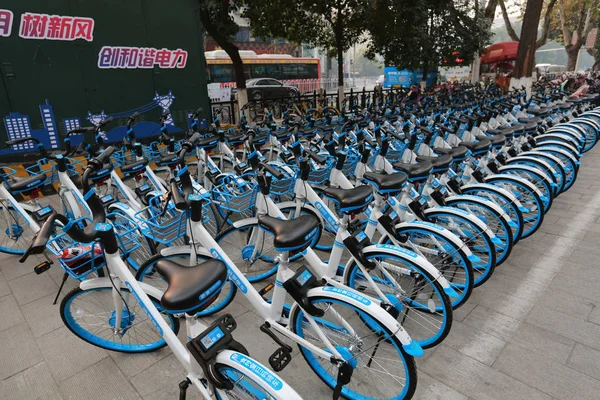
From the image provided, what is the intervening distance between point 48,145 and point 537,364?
7.96 m

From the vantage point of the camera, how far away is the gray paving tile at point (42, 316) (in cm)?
291

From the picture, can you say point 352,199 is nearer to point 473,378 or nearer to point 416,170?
point 416,170

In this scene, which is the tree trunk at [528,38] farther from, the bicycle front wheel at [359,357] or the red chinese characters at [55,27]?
the bicycle front wheel at [359,357]

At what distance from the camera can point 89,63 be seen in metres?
6.99

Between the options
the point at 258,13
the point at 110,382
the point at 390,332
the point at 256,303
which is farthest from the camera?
the point at 258,13

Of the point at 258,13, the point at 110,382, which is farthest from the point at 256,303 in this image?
the point at 258,13

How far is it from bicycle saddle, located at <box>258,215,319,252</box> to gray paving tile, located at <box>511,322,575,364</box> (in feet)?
5.91

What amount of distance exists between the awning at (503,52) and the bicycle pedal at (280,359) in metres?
21.4

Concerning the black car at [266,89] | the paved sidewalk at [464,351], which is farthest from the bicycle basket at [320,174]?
the black car at [266,89]

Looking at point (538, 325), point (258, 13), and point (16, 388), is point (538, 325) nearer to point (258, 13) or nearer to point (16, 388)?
point (16, 388)

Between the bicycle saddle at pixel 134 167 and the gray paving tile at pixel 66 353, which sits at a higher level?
the bicycle saddle at pixel 134 167

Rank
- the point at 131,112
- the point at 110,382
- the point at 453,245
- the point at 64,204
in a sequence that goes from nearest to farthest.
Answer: the point at 110,382 < the point at 453,245 < the point at 64,204 < the point at 131,112

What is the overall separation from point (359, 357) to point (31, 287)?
128 inches

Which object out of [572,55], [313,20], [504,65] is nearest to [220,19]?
[313,20]
